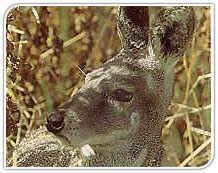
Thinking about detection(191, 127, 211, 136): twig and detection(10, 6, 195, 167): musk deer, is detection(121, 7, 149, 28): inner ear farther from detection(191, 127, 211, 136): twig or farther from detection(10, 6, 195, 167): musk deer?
detection(191, 127, 211, 136): twig

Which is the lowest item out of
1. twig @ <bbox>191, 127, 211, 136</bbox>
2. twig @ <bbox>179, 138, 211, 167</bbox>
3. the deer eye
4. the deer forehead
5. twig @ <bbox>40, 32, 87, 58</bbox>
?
twig @ <bbox>179, 138, 211, 167</bbox>

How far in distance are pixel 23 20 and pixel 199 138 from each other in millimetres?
461

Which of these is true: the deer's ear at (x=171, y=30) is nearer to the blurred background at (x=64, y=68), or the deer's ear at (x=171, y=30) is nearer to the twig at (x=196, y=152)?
the blurred background at (x=64, y=68)

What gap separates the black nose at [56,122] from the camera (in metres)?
1.44

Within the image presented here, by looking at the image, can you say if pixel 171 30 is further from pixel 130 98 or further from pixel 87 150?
pixel 87 150

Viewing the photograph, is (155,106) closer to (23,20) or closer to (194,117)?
(194,117)

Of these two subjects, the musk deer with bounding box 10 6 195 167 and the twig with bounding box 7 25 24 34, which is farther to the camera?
the twig with bounding box 7 25 24 34

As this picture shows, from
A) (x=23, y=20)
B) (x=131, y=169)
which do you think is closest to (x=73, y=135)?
(x=131, y=169)

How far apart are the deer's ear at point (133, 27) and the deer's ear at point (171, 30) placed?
2 centimetres

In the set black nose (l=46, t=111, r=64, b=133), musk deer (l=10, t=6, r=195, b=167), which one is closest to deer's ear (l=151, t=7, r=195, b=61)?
musk deer (l=10, t=6, r=195, b=167)

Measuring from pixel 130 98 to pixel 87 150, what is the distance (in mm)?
142

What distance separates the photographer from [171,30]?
4.89 ft

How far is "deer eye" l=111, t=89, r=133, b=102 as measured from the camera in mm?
1478

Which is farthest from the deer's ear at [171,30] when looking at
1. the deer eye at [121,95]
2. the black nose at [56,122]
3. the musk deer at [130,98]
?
the black nose at [56,122]
